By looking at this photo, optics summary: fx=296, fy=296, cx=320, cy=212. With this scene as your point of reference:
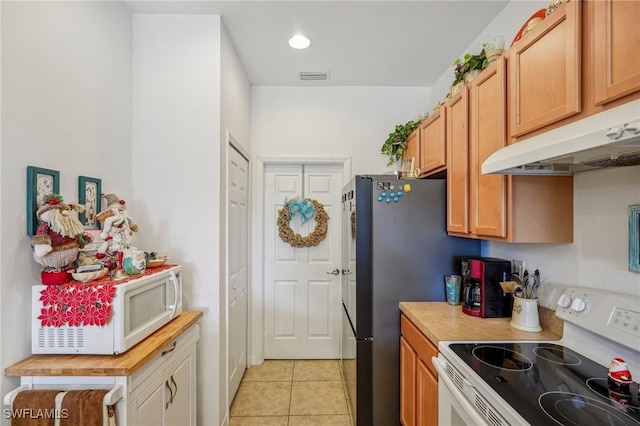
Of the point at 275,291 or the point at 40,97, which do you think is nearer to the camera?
the point at 40,97

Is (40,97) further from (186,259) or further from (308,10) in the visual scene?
(308,10)

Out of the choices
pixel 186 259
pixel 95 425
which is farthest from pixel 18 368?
pixel 186 259

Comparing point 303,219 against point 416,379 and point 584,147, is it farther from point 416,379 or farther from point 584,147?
point 584,147

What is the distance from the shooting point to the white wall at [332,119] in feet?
10.1

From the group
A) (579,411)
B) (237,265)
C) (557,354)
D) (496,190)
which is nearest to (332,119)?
(237,265)

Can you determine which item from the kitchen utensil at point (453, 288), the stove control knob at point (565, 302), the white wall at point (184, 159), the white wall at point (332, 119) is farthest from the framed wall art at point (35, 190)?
the stove control knob at point (565, 302)

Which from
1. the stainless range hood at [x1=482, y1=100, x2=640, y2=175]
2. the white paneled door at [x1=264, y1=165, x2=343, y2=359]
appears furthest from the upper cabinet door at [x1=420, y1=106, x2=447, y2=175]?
the white paneled door at [x1=264, y1=165, x2=343, y2=359]

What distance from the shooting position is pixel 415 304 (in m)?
1.96

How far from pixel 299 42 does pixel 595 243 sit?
2.27 m

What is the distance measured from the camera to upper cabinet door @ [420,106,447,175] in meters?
2.10

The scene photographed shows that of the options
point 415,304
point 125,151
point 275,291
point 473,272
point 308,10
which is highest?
point 308,10

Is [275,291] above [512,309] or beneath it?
beneath

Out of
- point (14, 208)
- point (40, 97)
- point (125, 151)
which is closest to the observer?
point (14, 208)

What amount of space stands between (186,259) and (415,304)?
5.11 feet
